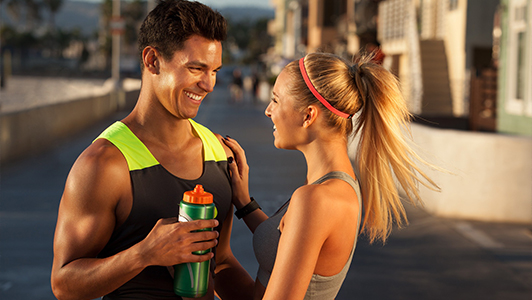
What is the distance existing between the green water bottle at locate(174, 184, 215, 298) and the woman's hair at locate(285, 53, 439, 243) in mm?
597

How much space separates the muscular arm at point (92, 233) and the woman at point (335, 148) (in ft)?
1.24

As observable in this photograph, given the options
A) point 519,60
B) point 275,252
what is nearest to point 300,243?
point 275,252

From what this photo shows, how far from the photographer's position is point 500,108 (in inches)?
545

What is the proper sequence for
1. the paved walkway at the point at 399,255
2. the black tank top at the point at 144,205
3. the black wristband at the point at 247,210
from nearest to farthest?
the black tank top at the point at 144,205
the black wristband at the point at 247,210
the paved walkway at the point at 399,255

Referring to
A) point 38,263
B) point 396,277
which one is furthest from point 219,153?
point 38,263

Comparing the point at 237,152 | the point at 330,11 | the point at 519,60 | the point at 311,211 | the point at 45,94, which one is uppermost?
the point at 330,11

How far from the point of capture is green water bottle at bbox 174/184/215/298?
7.29 feet

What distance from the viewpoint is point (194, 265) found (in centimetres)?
230

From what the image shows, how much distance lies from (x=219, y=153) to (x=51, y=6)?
188m

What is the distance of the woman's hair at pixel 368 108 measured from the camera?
260cm

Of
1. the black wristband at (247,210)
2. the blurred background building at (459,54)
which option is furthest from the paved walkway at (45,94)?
the black wristband at (247,210)

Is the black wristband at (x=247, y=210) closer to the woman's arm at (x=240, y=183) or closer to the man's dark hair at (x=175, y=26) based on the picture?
the woman's arm at (x=240, y=183)

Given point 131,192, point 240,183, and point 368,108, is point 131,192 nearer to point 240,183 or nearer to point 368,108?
point 240,183

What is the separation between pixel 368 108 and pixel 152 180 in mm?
876
